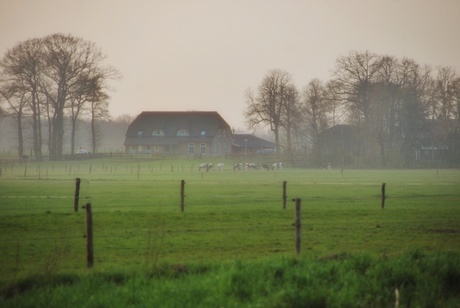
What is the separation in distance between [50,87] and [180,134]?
Answer: 124 feet

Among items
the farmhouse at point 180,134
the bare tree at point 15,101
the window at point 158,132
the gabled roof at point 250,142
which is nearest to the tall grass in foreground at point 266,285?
the bare tree at point 15,101

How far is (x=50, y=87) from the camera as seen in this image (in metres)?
74.6

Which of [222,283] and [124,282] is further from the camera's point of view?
[124,282]

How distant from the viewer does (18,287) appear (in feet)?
36.6

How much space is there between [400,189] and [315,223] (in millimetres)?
22543

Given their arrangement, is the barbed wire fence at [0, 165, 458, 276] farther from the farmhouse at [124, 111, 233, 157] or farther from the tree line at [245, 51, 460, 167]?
the farmhouse at [124, 111, 233, 157]

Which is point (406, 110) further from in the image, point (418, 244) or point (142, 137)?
point (418, 244)

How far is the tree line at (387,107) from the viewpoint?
75250 mm

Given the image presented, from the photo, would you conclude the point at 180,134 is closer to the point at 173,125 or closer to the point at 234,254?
the point at 173,125

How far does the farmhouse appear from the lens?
106 meters

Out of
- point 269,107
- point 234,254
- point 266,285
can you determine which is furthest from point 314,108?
point 266,285

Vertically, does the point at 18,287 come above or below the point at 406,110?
below

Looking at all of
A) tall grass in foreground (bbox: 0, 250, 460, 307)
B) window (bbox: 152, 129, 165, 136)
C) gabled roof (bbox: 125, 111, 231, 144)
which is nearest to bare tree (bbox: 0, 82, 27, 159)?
gabled roof (bbox: 125, 111, 231, 144)


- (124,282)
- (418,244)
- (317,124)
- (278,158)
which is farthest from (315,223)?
(317,124)
